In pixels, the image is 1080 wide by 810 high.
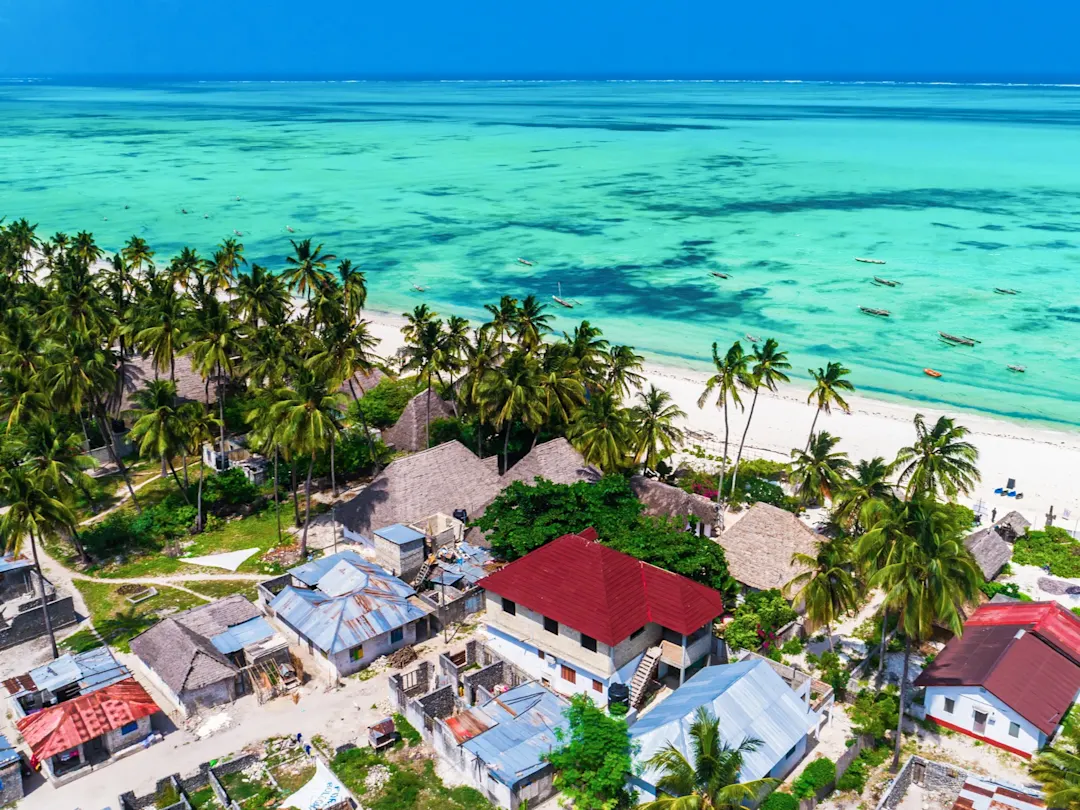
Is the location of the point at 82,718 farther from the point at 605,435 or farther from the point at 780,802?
the point at 605,435

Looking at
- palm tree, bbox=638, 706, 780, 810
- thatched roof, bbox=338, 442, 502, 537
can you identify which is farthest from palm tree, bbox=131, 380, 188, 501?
palm tree, bbox=638, 706, 780, 810

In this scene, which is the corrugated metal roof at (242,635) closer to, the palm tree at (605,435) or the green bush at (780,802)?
the palm tree at (605,435)

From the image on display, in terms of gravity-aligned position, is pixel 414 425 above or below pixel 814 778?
above

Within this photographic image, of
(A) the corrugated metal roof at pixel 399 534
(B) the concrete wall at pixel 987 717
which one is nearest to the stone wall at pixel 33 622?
(A) the corrugated metal roof at pixel 399 534

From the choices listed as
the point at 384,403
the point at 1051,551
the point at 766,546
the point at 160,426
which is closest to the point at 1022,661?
the point at 766,546

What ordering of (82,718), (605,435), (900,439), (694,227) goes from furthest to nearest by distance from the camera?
(694,227) < (900,439) < (605,435) < (82,718)

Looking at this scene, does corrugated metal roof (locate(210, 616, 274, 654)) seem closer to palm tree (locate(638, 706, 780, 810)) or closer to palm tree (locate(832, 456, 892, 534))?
palm tree (locate(638, 706, 780, 810))

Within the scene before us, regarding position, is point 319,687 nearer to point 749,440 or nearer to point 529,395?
point 529,395
